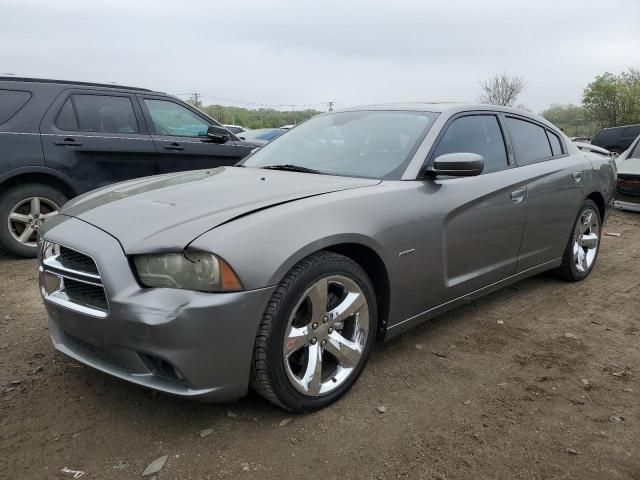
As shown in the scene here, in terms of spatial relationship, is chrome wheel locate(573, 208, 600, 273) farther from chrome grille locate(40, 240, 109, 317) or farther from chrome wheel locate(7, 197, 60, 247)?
chrome wheel locate(7, 197, 60, 247)

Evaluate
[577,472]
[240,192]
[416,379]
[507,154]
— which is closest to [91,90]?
[240,192]

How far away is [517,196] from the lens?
3691mm

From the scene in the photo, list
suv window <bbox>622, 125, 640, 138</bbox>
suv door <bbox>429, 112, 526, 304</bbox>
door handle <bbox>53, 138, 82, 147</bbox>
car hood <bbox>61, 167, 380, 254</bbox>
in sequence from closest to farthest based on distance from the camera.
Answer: car hood <bbox>61, 167, 380, 254</bbox> < suv door <bbox>429, 112, 526, 304</bbox> < door handle <bbox>53, 138, 82, 147</bbox> < suv window <bbox>622, 125, 640, 138</bbox>

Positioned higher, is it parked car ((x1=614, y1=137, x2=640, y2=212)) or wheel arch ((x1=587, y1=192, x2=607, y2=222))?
wheel arch ((x1=587, y1=192, x2=607, y2=222))

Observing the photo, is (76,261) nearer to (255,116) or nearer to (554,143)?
(554,143)

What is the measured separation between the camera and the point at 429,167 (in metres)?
3.16

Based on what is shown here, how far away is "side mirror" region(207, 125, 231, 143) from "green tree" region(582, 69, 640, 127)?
116 feet

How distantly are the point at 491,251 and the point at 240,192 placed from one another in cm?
173

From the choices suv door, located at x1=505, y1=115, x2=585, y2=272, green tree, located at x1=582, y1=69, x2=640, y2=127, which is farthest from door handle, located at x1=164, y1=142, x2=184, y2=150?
green tree, located at x1=582, y1=69, x2=640, y2=127

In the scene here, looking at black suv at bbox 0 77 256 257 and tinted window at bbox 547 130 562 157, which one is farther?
black suv at bbox 0 77 256 257

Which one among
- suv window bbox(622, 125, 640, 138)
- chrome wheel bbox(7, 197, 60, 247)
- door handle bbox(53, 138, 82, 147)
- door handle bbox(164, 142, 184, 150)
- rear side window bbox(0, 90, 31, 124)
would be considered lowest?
chrome wheel bbox(7, 197, 60, 247)

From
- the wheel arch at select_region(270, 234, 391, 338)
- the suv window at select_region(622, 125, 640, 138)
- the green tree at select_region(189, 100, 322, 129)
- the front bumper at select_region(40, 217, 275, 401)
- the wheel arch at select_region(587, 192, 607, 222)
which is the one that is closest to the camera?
the front bumper at select_region(40, 217, 275, 401)

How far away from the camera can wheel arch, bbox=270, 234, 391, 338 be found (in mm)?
2448

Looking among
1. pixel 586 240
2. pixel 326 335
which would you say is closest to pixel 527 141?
pixel 586 240
